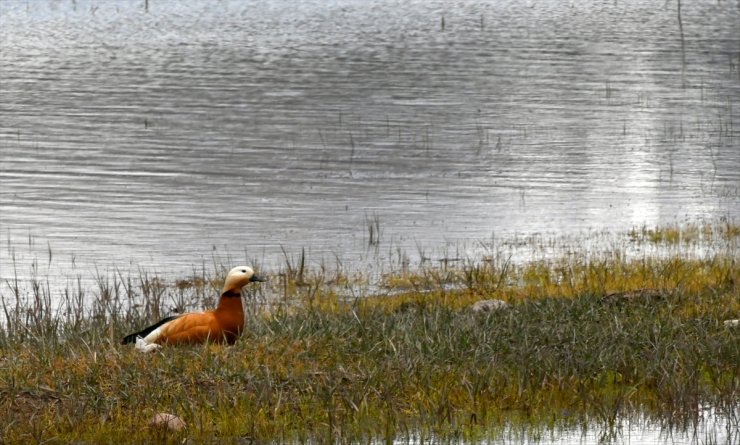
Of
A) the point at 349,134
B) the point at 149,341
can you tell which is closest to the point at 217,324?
the point at 149,341

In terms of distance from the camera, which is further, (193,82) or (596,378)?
(193,82)

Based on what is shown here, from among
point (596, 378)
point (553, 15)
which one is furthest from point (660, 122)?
point (553, 15)

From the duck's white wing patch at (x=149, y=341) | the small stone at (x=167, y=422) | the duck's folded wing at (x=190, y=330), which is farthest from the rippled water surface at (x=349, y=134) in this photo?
the small stone at (x=167, y=422)

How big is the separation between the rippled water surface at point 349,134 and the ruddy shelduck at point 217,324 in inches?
315

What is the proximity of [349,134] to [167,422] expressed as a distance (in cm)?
2588

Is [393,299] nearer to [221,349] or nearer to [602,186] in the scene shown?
[221,349]

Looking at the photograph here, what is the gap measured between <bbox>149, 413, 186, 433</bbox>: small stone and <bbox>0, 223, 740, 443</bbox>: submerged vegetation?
0.15 feet

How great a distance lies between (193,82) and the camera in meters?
47.3

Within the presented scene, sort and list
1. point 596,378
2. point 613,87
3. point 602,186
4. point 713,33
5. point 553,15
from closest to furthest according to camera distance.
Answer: point 596,378 < point 602,186 < point 613,87 < point 713,33 < point 553,15

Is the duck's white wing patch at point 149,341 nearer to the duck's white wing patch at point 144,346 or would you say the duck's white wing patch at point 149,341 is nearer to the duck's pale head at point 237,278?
the duck's white wing patch at point 144,346

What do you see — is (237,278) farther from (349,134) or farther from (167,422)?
(349,134)

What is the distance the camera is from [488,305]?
15.3m

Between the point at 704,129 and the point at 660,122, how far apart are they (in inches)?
71.7

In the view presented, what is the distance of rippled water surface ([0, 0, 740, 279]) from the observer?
24.4 meters
